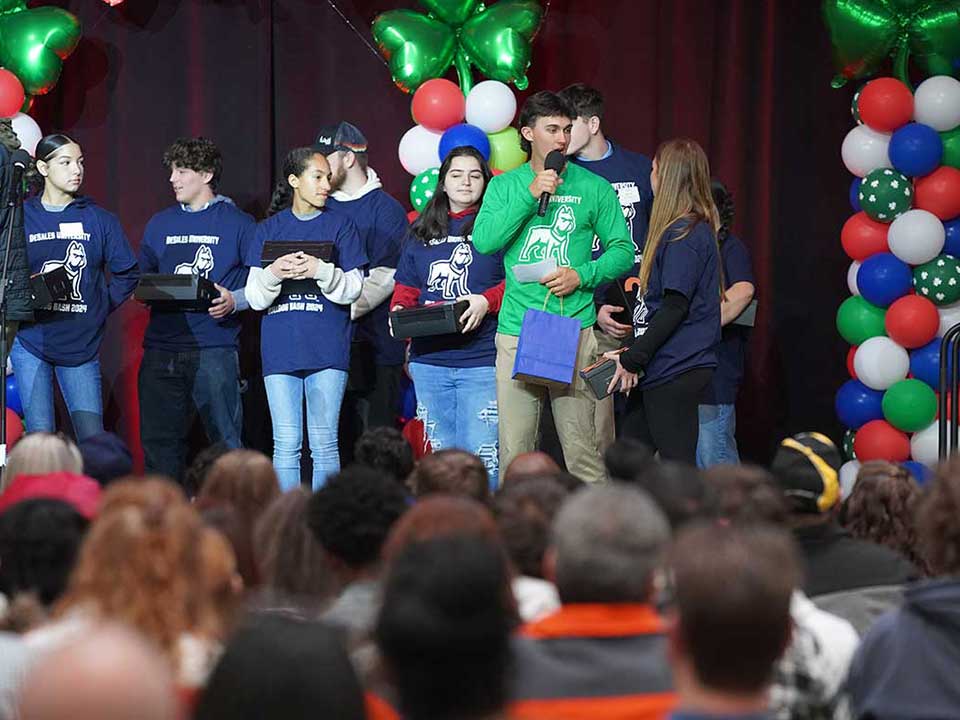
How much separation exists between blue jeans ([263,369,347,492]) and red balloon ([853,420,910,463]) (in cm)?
227

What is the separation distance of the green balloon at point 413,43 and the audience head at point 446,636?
4972mm

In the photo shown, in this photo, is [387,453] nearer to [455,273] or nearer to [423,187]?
[455,273]

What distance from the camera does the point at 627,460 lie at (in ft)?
10.9

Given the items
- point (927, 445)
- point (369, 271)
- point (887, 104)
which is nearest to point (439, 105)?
point (369, 271)

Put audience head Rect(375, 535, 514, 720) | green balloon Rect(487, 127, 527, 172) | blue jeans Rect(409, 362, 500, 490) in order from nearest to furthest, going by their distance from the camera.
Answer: audience head Rect(375, 535, 514, 720) < blue jeans Rect(409, 362, 500, 490) < green balloon Rect(487, 127, 527, 172)

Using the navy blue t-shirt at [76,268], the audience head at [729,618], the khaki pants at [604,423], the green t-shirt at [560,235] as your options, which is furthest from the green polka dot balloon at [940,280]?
the audience head at [729,618]

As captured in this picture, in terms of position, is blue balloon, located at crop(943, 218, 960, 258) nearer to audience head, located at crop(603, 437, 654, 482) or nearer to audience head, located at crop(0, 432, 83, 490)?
audience head, located at crop(603, 437, 654, 482)

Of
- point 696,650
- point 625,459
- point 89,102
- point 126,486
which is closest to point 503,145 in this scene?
point 89,102

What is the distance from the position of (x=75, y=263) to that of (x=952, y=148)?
370 centimetres

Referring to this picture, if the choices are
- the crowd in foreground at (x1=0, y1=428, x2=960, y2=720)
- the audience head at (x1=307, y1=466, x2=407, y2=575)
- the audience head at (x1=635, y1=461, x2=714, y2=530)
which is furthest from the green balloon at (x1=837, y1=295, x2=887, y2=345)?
the audience head at (x1=307, y1=466, x2=407, y2=575)

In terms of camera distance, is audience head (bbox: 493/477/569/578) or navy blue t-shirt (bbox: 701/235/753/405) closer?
audience head (bbox: 493/477/569/578)

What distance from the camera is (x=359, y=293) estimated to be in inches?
221

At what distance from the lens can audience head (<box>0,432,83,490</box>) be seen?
3.26 m

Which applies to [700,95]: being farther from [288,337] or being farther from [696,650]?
[696,650]
